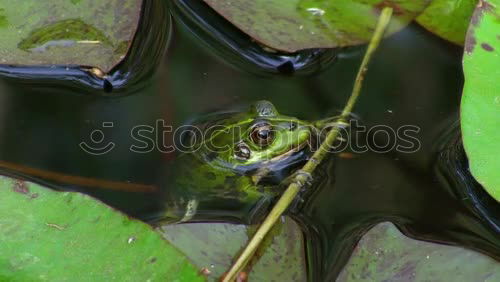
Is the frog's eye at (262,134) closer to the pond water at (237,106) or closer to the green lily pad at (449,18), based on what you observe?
the pond water at (237,106)

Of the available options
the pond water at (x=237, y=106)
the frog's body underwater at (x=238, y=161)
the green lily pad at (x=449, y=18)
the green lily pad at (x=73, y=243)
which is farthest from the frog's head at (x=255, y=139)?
the green lily pad at (x=73, y=243)

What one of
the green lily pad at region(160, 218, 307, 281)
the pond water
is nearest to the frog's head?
the pond water

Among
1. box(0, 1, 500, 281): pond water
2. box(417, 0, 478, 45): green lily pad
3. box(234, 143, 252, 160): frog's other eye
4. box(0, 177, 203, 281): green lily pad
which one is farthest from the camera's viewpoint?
box(234, 143, 252, 160): frog's other eye

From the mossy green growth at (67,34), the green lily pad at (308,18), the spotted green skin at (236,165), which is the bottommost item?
the spotted green skin at (236,165)

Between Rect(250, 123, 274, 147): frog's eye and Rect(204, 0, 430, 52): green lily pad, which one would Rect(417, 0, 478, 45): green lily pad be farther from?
Rect(250, 123, 274, 147): frog's eye

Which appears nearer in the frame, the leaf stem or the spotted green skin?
the leaf stem

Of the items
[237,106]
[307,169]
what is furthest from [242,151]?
[307,169]

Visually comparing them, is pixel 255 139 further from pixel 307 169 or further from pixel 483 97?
pixel 483 97
